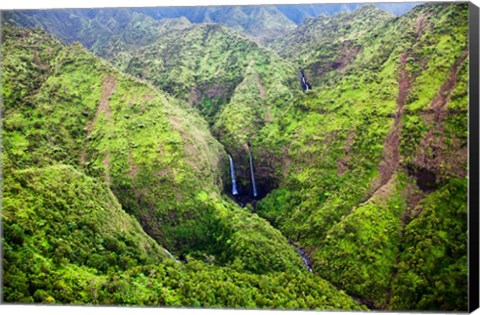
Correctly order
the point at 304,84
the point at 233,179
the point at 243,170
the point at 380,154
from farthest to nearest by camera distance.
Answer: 1. the point at 304,84
2. the point at 243,170
3. the point at 233,179
4. the point at 380,154

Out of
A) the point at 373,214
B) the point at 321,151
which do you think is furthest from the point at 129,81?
the point at 373,214

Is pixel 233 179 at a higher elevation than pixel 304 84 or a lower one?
lower

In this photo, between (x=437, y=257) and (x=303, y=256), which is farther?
(x=303, y=256)

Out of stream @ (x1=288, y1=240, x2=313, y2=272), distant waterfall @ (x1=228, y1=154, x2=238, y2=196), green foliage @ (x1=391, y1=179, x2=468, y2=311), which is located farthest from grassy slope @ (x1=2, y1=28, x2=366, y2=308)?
green foliage @ (x1=391, y1=179, x2=468, y2=311)

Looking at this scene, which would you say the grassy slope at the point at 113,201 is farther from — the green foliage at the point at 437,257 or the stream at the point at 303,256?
the green foliage at the point at 437,257

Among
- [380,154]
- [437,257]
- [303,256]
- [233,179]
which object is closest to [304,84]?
[233,179]

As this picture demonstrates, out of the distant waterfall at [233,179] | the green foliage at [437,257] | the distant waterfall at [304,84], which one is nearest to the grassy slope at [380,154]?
the green foliage at [437,257]

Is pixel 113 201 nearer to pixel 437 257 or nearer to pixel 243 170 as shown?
pixel 243 170

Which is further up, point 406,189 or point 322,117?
point 322,117

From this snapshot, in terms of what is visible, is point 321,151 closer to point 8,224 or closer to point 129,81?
point 129,81
